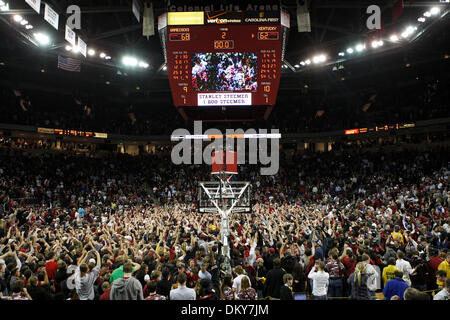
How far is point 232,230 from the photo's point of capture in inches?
491

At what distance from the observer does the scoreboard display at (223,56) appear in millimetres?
14438

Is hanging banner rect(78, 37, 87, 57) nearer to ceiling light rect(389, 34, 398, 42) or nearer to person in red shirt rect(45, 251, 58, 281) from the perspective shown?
person in red shirt rect(45, 251, 58, 281)

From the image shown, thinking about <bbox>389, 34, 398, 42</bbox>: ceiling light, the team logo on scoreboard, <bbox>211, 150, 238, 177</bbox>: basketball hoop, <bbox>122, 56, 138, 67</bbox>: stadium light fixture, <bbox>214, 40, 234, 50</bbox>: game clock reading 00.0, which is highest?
<bbox>122, 56, 138, 67</bbox>: stadium light fixture

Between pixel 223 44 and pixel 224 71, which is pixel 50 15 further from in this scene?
pixel 224 71

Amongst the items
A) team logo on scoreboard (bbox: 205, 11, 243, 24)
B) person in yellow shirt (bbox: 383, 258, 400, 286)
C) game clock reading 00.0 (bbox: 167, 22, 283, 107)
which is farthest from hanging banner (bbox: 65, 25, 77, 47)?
person in yellow shirt (bbox: 383, 258, 400, 286)

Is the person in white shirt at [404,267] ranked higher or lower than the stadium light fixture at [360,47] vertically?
lower

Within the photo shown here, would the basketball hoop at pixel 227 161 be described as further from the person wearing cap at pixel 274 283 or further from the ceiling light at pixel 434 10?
the ceiling light at pixel 434 10

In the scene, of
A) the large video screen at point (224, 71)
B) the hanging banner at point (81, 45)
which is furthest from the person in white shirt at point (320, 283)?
the hanging banner at point (81, 45)

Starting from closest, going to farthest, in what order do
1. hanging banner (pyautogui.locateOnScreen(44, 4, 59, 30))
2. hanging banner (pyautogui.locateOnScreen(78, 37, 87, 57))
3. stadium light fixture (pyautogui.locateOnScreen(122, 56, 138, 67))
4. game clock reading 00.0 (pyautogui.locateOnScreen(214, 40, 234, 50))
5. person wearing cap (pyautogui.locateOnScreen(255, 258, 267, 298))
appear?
person wearing cap (pyautogui.locateOnScreen(255, 258, 267, 298))
hanging banner (pyautogui.locateOnScreen(44, 4, 59, 30))
game clock reading 00.0 (pyautogui.locateOnScreen(214, 40, 234, 50))
hanging banner (pyautogui.locateOnScreen(78, 37, 87, 57))
stadium light fixture (pyautogui.locateOnScreen(122, 56, 138, 67))

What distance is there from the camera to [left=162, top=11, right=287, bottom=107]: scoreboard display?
1444cm

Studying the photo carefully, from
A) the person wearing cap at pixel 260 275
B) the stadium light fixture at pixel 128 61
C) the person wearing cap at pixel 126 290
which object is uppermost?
the stadium light fixture at pixel 128 61

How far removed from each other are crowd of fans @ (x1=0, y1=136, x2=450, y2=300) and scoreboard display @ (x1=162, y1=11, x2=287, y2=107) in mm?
5470

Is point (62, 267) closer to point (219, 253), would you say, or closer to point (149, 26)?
point (219, 253)

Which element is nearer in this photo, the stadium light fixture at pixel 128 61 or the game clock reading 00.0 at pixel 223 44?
the game clock reading 00.0 at pixel 223 44
